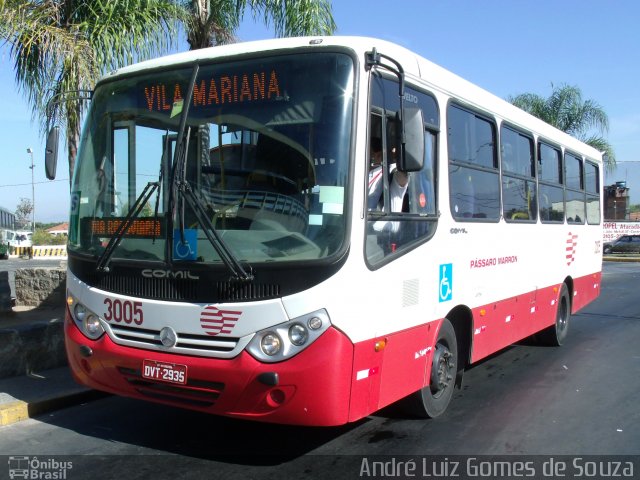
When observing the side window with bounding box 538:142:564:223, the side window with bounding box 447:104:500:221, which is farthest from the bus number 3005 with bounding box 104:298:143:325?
the side window with bounding box 538:142:564:223

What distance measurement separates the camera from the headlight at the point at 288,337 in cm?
418

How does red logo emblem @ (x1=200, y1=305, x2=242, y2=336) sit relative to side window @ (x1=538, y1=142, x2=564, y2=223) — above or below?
below

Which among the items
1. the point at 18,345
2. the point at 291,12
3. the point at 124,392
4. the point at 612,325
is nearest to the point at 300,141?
the point at 124,392

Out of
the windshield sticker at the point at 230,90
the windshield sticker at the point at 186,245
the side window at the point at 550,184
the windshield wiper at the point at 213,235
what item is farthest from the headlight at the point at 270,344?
the side window at the point at 550,184

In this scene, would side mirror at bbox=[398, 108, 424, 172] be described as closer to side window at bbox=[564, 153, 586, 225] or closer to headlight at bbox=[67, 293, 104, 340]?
headlight at bbox=[67, 293, 104, 340]

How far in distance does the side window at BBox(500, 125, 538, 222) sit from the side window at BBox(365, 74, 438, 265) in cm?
222

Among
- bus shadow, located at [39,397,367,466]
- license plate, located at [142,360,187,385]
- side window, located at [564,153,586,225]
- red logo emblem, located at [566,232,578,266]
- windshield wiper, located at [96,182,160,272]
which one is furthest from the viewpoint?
side window, located at [564,153,586,225]

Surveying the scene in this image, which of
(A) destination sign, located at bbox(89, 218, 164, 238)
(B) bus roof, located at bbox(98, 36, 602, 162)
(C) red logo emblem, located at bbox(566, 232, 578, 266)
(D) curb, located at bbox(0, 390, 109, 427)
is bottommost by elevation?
(D) curb, located at bbox(0, 390, 109, 427)

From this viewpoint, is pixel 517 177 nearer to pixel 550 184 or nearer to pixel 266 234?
pixel 550 184

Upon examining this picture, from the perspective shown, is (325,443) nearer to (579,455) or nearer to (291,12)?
(579,455)

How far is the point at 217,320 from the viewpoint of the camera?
4395 millimetres

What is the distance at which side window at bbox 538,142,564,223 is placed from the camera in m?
8.49

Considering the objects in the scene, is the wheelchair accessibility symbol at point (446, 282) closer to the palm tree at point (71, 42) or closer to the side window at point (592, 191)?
the palm tree at point (71, 42)

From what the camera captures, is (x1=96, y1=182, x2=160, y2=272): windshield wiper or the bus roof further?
(x1=96, y1=182, x2=160, y2=272): windshield wiper
